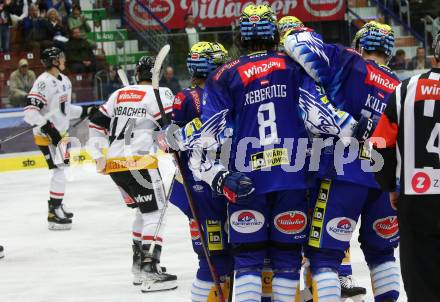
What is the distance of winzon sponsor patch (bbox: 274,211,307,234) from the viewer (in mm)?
4141

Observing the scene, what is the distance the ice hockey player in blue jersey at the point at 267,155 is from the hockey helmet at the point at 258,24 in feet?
0.32

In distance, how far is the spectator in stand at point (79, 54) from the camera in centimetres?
1430

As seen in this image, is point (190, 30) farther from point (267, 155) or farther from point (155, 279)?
point (267, 155)

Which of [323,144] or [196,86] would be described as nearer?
[323,144]

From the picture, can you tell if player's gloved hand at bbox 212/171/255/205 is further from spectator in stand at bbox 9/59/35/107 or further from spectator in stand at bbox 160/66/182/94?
spectator in stand at bbox 160/66/182/94

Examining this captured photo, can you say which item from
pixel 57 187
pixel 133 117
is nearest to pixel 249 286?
pixel 133 117

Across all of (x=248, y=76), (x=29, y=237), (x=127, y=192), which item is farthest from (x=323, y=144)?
(x=29, y=237)

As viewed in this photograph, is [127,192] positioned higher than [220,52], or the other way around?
[220,52]

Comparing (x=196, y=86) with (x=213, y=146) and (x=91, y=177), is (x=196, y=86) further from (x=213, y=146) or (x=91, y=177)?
(x=91, y=177)

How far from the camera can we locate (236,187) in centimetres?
401

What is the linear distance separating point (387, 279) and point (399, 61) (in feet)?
32.2

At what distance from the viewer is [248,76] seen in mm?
4121

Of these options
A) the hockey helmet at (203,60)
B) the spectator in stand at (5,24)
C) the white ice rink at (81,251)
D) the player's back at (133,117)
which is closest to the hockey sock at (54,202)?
the white ice rink at (81,251)

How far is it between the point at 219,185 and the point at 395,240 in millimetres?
952
